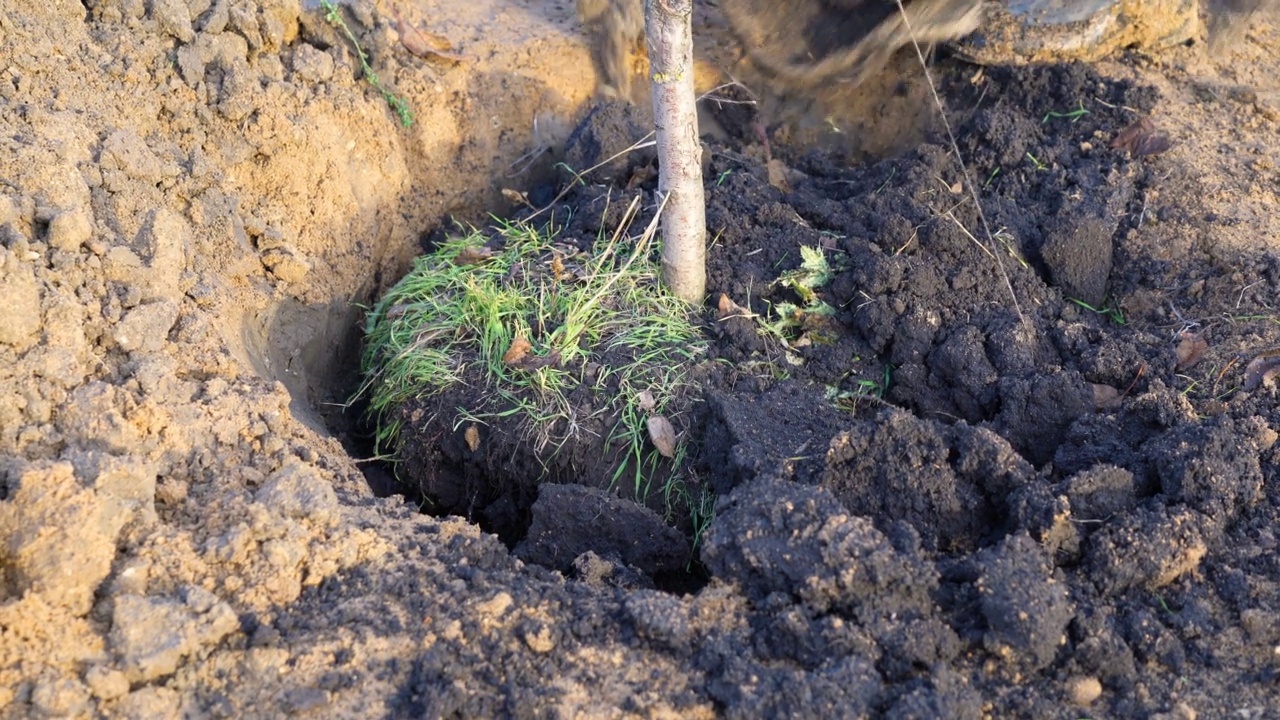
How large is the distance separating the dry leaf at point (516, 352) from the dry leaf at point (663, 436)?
0.50m

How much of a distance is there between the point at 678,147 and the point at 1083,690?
6.18 feet

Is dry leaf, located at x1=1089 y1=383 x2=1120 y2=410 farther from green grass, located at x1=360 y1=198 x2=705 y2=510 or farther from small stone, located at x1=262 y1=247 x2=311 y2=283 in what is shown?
small stone, located at x1=262 y1=247 x2=311 y2=283

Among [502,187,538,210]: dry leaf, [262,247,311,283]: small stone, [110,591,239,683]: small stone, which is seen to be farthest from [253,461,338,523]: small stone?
[502,187,538,210]: dry leaf

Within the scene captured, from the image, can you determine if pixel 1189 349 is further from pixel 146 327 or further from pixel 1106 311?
pixel 146 327

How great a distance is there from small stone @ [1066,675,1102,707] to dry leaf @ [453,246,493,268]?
2.43m

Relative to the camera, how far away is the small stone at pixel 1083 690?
2.20 meters

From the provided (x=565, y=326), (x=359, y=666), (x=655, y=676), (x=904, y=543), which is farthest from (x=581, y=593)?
(x=565, y=326)

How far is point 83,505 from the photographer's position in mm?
2215

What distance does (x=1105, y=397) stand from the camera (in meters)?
3.05

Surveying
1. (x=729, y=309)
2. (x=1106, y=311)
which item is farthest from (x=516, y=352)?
(x=1106, y=311)

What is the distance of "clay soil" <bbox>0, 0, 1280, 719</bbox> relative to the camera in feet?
7.22

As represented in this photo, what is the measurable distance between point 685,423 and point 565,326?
21.0 inches

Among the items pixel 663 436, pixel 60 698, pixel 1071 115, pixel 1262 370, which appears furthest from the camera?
pixel 1071 115

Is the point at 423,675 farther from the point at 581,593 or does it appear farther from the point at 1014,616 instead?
the point at 1014,616
